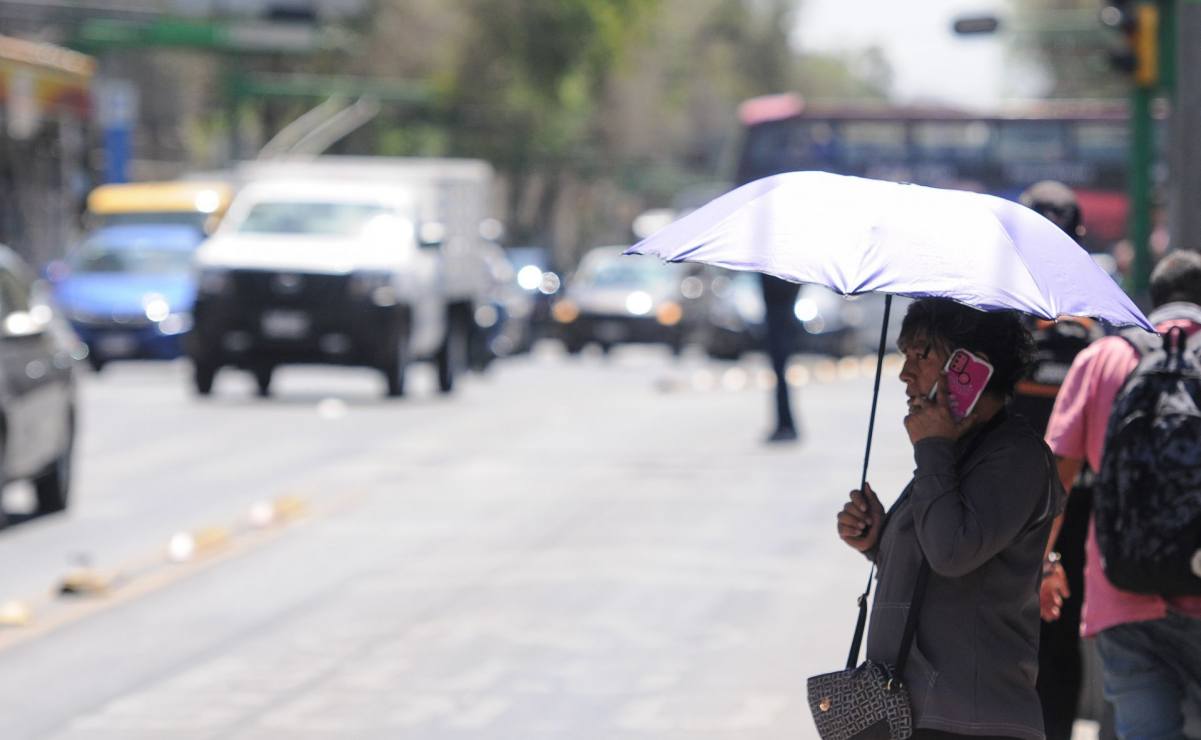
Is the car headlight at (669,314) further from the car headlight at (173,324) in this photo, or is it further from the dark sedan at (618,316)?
the car headlight at (173,324)

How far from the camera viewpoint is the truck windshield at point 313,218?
24531 mm

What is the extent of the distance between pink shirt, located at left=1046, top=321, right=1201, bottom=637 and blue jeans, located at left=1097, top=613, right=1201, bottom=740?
0.04 m

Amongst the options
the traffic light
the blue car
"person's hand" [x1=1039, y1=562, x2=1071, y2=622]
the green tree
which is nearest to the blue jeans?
"person's hand" [x1=1039, y1=562, x2=1071, y2=622]

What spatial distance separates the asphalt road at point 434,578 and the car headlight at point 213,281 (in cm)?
145

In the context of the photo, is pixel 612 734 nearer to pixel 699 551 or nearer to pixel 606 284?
pixel 699 551

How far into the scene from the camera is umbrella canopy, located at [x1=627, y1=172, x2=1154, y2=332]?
14.9 ft

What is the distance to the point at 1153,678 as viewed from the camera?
580cm

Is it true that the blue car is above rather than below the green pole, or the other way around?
below

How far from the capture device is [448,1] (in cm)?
8081

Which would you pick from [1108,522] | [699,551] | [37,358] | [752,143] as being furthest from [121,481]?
[752,143]

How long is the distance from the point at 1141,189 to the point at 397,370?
479 inches

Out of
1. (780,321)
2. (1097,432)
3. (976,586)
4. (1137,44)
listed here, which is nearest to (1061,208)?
(1097,432)

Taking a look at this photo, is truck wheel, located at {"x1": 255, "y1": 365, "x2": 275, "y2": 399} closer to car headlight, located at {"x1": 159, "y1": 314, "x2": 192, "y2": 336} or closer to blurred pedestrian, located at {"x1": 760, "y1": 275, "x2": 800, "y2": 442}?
car headlight, located at {"x1": 159, "y1": 314, "x2": 192, "y2": 336}

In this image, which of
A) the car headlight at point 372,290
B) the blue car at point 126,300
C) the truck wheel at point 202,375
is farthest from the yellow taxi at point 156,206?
the car headlight at point 372,290
